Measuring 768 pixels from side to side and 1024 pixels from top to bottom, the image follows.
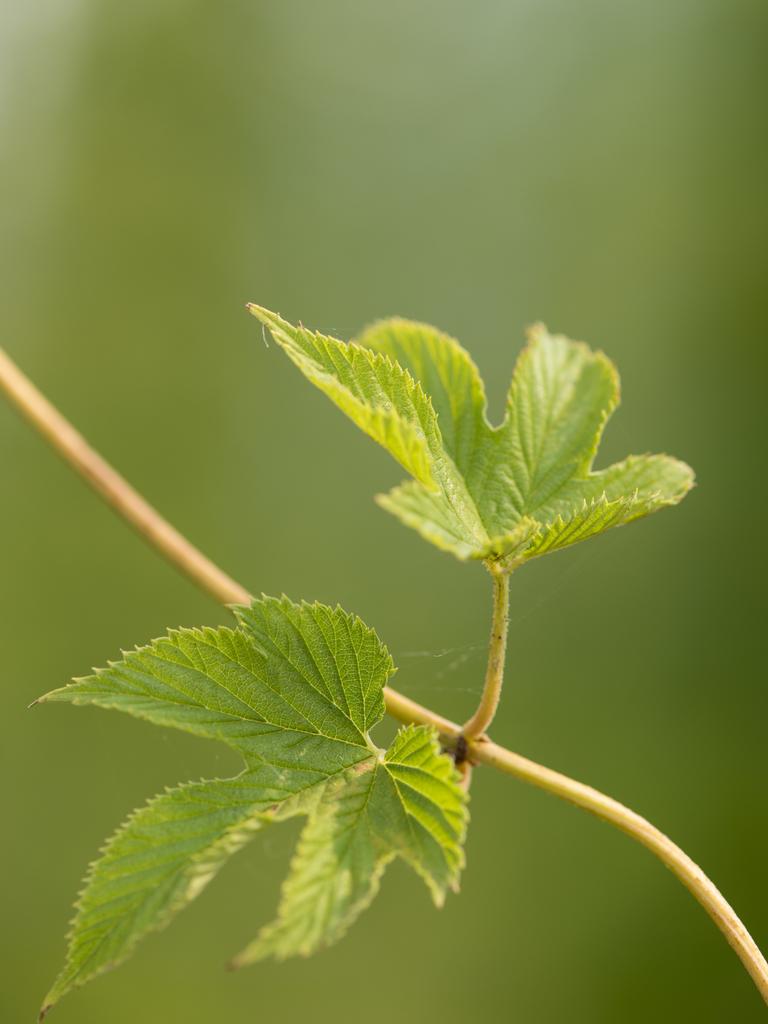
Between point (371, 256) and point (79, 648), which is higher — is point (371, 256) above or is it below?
above

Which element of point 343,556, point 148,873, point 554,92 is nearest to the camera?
point 148,873

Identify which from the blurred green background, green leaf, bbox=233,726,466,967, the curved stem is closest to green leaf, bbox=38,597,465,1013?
green leaf, bbox=233,726,466,967

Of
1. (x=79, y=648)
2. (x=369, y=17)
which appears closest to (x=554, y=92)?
(x=369, y=17)

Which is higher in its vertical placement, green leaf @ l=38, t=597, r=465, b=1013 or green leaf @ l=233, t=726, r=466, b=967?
green leaf @ l=38, t=597, r=465, b=1013

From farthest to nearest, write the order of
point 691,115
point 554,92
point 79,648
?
point 554,92 → point 691,115 → point 79,648

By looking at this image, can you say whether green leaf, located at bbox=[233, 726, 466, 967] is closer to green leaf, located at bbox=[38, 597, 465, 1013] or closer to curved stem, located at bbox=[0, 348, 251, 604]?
green leaf, located at bbox=[38, 597, 465, 1013]

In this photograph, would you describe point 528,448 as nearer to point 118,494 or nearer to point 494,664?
point 494,664

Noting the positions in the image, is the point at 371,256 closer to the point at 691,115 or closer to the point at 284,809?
the point at 691,115
